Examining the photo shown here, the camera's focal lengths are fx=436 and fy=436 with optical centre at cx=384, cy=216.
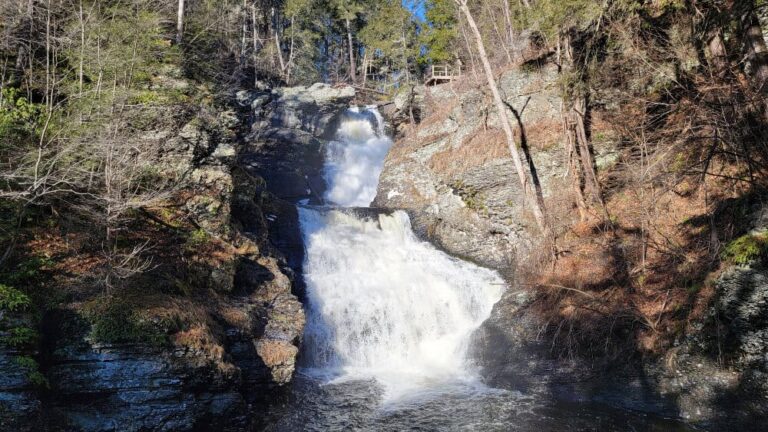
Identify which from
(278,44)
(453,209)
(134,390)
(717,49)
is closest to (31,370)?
(134,390)

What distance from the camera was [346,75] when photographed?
43344mm

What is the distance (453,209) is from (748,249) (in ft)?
37.4

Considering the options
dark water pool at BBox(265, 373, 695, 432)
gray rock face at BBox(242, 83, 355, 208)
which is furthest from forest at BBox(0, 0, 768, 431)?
gray rock face at BBox(242, 83, 355, 208)

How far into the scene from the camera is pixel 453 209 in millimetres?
18656

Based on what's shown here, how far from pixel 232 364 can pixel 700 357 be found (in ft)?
29.1

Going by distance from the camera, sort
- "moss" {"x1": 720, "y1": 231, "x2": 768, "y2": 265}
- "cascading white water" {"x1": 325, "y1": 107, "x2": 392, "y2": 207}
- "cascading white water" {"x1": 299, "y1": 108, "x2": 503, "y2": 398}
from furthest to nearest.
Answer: "cascading white water" {"x1": 325, "y1": 107, "x2": 392, "y2": 207}, "cascading white water" {"x1": 299, "y1": 108, "x2": 503, "y2": 398}, "moss" {"x1": 720, "y1": 231, "x2": 768, "y2": 265}

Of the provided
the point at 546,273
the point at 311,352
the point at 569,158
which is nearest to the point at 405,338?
the point at 311,352

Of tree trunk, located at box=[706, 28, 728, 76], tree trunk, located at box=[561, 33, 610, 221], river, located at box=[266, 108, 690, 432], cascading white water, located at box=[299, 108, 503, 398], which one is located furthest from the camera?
tree trunk, located at box=[561, 33, 610, 221]

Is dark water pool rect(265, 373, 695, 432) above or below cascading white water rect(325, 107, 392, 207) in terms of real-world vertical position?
below

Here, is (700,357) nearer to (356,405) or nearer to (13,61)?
(356,405)

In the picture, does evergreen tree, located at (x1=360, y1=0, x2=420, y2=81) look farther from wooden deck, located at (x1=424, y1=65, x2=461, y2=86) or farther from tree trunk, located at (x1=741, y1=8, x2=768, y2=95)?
tree trunk, located at (x1=741, y1=8, x2=768, y2=95)

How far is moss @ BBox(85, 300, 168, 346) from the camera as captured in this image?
7.16 m

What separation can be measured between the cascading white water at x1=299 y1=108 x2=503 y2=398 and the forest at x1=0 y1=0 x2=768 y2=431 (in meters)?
0.58

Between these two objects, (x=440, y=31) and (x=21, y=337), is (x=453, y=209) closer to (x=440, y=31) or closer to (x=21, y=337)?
(x=21, y=337)
